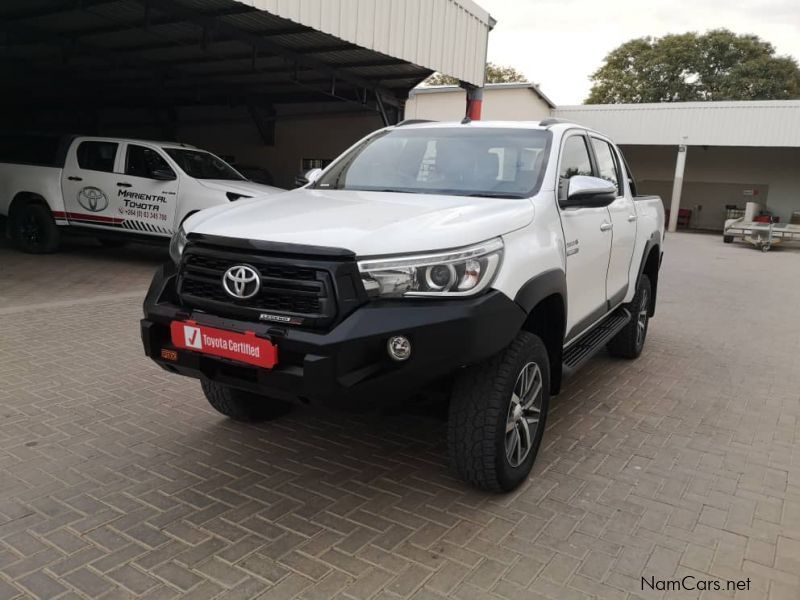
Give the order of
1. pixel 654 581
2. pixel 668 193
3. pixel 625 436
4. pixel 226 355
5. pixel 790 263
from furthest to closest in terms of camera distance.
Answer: pixel 668 193 < pixel 790 263 < pixel 625 436 < pixel 226 355 < pixel 654 581

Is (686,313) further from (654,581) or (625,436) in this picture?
(654,581)

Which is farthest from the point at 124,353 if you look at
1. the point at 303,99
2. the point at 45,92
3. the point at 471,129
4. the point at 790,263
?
the point at 45,92

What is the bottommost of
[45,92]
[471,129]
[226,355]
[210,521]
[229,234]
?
[210,521]

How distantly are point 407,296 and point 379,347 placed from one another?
0.25 m

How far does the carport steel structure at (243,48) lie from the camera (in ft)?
33.5

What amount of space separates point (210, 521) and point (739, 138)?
26.8 meters

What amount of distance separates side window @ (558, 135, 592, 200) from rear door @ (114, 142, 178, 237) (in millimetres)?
6924

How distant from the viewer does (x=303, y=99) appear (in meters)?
18.4

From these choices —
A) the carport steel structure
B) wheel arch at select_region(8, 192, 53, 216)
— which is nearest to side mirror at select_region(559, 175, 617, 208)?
the carport steel structure

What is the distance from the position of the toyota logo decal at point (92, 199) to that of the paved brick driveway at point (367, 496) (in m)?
5.01

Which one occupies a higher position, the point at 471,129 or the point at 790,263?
the point at 471,129

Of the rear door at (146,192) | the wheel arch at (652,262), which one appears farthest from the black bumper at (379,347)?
the rear door at (146,192)

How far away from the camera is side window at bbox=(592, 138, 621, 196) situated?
4855 millimetres

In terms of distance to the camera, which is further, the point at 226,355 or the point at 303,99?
the point at 303,99
